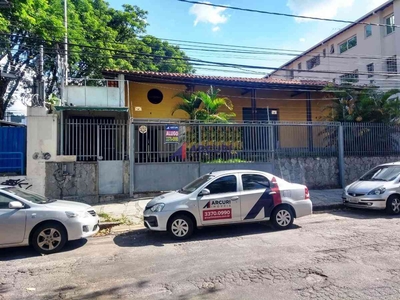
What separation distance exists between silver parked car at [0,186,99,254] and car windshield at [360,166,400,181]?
8583 mm

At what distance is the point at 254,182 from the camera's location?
716 centimetres

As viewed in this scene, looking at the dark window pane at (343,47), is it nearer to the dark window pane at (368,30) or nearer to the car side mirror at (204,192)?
the dark window pane at (368,30)

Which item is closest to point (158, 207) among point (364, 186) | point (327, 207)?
point (327, 207)

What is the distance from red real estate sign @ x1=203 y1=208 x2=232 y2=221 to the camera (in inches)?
261

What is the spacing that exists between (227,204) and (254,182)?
911 millimetres

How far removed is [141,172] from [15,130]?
14.8 feet

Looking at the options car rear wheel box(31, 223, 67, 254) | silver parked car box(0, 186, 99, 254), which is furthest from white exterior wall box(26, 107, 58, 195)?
car rear wheel box(31, 223, 67, 254)

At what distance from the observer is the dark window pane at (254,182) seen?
7059 millimetres

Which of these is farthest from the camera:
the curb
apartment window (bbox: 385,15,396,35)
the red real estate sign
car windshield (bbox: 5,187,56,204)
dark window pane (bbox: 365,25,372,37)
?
dark window pane (bbox: 365,25,372,37)

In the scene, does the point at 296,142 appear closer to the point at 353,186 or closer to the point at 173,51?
the point at 353,186

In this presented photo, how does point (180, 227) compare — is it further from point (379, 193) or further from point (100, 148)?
point (379, 193)

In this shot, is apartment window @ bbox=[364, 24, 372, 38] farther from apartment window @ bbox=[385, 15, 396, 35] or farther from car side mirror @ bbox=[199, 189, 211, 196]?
car side mirror @ bbox=[199, 189, 211, 196]

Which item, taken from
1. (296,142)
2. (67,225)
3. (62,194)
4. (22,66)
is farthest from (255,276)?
(22,66)

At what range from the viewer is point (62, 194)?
1043cm
